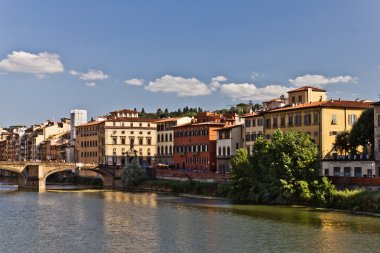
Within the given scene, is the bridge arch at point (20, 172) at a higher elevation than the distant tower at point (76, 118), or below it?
below

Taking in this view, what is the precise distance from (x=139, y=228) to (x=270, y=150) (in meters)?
21.2

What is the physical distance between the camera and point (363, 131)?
209ft

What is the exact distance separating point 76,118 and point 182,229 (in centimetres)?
10473

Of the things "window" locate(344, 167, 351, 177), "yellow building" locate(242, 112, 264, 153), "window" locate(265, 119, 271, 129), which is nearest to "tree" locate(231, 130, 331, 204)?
"window" locate(344, 167, 351, 177)

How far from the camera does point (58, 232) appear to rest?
43688 mm

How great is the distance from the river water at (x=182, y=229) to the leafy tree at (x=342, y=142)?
14.5m

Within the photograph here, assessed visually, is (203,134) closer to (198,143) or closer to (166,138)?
(198,143)

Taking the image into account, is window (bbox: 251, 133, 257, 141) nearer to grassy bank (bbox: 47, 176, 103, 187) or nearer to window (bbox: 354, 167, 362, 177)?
window (bbox: 354, 167, 362, 177)

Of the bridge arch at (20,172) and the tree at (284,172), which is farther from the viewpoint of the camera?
the bridge arch at (20,172)

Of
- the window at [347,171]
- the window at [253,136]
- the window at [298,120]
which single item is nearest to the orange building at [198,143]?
the window at [253,136]

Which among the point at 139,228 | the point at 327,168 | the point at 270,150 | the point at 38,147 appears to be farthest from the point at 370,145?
the point at 38,147

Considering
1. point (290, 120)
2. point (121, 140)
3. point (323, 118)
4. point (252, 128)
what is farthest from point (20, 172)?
point (323, 118)

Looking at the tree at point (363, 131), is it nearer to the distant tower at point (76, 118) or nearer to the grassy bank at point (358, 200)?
the grassy bank at point (358, 200)

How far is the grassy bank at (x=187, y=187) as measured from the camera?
7250 cm
